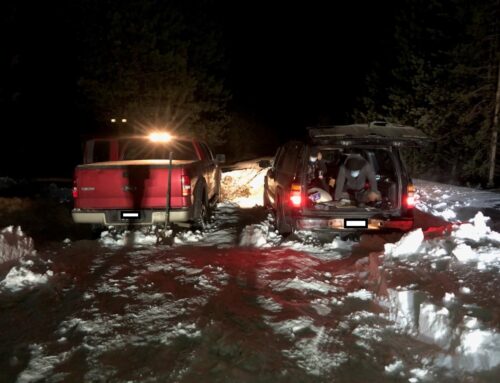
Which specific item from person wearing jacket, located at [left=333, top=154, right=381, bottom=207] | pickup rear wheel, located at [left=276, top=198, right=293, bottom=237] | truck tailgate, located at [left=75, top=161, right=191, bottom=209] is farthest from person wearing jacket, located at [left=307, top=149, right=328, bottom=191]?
truck tailgate, located at [left=75, top=161, right=191, bottom=209]

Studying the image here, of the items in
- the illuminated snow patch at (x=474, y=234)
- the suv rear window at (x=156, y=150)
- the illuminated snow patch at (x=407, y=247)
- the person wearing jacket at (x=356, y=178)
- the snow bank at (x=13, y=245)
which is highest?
the suv rear window at (x=156, y=150)

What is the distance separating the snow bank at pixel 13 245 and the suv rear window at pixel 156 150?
9.67 ft

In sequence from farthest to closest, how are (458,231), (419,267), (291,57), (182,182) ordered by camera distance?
(291,57) < (182,182) < (458,231) < (419,267)

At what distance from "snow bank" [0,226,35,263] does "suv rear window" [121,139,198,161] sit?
9.67ft

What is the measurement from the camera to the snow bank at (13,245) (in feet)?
22.1

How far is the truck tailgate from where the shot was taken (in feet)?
25.3

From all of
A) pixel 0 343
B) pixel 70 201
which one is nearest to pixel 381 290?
pixel 0 343

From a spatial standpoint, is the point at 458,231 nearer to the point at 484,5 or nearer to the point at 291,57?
the point at 484,5

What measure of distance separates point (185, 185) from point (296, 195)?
74.6 inches

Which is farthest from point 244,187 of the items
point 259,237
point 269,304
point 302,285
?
point 269,304

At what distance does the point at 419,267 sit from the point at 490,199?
331 inches

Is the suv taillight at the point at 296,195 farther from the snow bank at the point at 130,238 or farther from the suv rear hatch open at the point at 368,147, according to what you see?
the snow bank at the point at 130,238

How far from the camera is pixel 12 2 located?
24109 millimetres

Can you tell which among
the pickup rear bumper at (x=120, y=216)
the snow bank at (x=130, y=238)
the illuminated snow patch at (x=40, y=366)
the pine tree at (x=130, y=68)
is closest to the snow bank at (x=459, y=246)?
the pickup rear bumper at (x=120, y=216)
